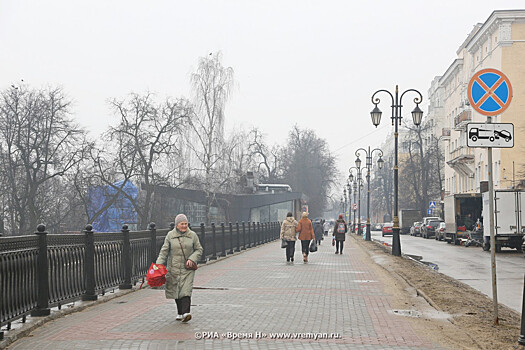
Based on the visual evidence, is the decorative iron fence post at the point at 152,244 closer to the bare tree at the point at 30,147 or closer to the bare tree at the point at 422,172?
the bare tree at the point at 30,147

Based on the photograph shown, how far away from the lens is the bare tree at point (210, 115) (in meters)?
54.2

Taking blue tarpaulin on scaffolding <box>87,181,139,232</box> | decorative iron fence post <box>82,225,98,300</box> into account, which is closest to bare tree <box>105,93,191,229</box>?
blue tarpaulin on scaffolding <box>87,181,139,232</box>

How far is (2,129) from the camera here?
136 feet

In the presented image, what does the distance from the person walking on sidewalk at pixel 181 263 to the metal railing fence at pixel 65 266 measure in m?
1.65

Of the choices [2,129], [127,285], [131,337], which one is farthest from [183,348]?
[2,129]

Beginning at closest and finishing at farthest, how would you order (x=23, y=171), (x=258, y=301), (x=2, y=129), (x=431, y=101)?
(x=258, y=301)
(x=2, y=129)
(x=23, y=171)
(x=431, y=101)

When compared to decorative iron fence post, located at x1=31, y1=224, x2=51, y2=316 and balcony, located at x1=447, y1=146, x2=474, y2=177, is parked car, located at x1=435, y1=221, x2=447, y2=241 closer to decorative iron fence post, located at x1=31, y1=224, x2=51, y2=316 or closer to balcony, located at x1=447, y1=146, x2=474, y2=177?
balcony, located at x1=447, y1=146, x2=474, y2=177

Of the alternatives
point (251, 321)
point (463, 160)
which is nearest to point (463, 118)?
point (463, 160)

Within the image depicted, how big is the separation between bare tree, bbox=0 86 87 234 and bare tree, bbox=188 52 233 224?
11209 millimetres

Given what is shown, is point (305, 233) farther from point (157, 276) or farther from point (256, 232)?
point (256, 232)

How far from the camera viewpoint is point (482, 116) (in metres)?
64.6

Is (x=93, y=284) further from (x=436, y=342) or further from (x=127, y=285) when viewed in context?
(x=436, y=342)

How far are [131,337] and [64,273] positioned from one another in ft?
9.19

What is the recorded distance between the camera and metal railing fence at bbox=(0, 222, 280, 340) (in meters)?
8.41
